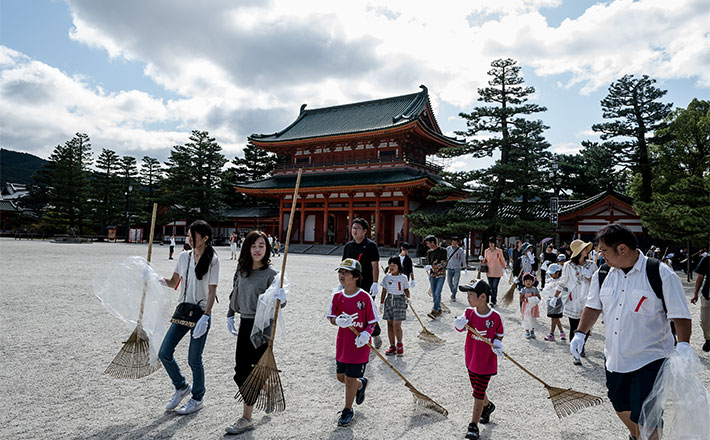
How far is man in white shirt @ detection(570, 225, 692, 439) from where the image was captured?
2576 mm

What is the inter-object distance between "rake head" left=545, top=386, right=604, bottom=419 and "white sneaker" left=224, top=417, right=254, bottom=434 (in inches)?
99.9

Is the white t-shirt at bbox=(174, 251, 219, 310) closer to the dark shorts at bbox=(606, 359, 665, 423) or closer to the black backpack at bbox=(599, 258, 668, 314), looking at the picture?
the dark shorts at bbox=(606, 359, 665, 423)

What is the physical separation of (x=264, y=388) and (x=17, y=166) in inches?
5356

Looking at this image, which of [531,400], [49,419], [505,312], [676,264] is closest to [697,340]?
[505,312]

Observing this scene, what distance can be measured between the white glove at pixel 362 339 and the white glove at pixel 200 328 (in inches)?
51.0

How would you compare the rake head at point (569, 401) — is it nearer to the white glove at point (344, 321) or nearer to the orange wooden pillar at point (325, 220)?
the white glove at point (344, 321)

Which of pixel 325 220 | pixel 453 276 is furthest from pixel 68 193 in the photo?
pixel 453 276

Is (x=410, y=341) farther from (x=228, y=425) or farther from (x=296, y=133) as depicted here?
(x=296, y=133)

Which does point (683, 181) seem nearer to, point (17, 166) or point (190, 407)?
point (190, 407)

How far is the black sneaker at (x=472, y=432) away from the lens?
324 centimetres

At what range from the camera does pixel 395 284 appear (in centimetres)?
592

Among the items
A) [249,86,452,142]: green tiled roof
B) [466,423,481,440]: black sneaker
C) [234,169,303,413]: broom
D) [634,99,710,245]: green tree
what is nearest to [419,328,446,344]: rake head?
[466,423,481,440]: black sneaker

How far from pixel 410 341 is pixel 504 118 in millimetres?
19002

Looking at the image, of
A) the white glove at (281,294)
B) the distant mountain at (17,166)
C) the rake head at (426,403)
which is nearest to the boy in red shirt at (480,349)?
the rake head at (426,403)
